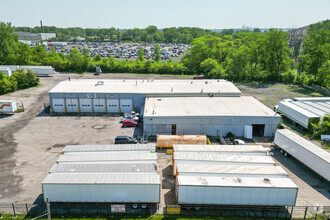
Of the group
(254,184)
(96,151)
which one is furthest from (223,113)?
(96,151)

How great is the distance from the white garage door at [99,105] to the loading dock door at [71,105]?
3.63 metres

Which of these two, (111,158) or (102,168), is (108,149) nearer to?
(111,158)

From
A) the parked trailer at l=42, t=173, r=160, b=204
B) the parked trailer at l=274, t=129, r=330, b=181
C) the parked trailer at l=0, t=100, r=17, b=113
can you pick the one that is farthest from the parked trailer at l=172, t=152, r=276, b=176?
the parked trailer at l=0, t=100, r=17, b=113

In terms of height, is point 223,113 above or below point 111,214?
above

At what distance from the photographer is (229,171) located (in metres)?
24.7

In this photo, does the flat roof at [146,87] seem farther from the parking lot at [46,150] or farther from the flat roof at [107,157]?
the flat roof at [107,157]

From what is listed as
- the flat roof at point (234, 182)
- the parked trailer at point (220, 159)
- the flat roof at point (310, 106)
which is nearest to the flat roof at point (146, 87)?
the flat roof at point (310, 106)

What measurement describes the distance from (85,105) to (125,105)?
303 inches

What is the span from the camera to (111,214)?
73.3ft

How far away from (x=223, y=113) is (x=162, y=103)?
1097 centimetres

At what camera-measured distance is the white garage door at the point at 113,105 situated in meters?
47.6

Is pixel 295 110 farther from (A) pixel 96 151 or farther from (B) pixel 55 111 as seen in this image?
(B) pixel 55 111

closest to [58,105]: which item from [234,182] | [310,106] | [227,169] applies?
[227,169]

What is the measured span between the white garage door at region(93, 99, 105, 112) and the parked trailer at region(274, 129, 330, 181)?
30977 millimetres
